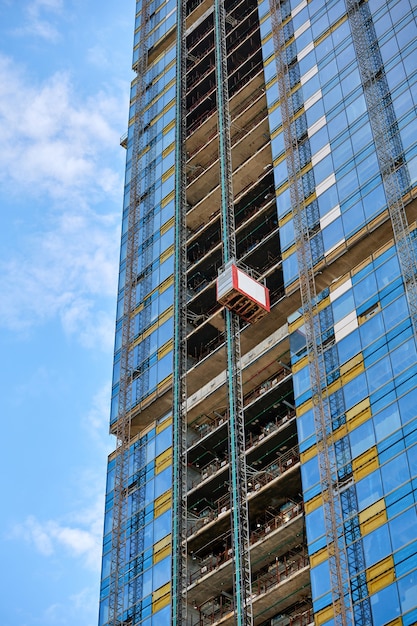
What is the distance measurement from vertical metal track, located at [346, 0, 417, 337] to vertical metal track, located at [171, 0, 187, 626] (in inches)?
856

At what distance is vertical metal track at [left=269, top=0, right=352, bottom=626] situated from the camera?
61906 mm

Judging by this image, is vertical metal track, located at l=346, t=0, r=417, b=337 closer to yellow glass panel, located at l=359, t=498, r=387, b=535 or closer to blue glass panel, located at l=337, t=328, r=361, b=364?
blue glass panel, located at l=337, t=328, r=361, b=364

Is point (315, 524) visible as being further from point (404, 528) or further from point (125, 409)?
point (125, 409)

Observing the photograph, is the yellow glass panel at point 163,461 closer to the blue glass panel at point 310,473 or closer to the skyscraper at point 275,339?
the skyscraper at point 275,339

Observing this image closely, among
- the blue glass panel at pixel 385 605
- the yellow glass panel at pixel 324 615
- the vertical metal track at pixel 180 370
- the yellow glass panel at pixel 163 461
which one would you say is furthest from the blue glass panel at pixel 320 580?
the yellow glass panel at pixel 163 461

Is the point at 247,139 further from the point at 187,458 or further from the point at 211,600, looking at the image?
the point at 211,600

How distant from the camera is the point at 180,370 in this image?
8750 centimetres

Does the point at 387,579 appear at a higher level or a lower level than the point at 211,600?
lower

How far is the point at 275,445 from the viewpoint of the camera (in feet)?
251

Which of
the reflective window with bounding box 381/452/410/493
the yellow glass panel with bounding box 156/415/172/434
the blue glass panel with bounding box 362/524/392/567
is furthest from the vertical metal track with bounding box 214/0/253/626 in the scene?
the reflective window with bounding box 381/452/410/493

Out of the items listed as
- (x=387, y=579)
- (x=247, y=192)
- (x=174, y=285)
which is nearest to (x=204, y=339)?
(x=174, y=285)

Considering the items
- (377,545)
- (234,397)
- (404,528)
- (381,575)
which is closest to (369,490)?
(377,545)

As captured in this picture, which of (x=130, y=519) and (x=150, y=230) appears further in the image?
(x=150, y=230)

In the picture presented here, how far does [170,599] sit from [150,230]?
3701cm
